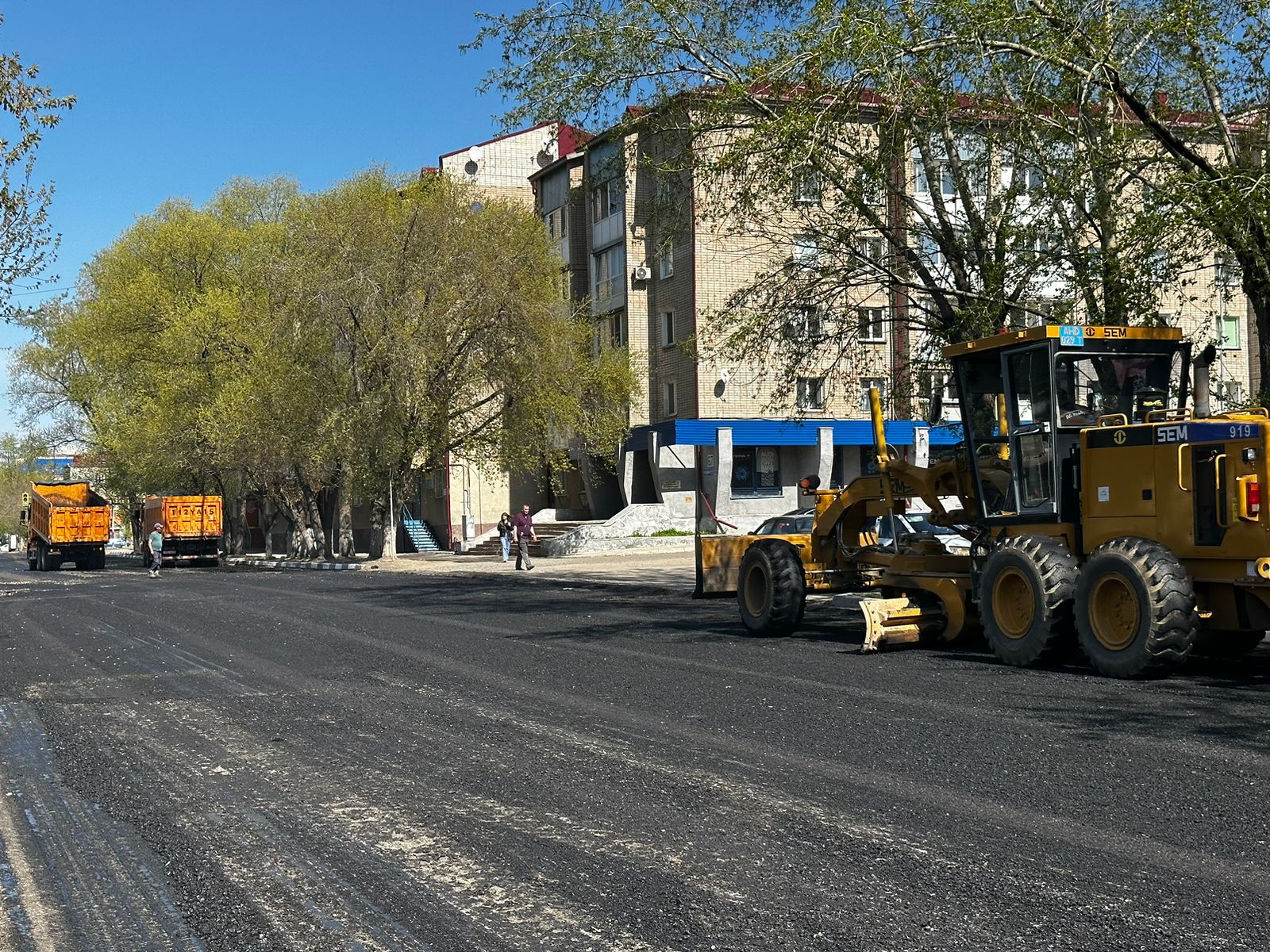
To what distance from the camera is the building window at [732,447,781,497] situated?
49781 millimetres

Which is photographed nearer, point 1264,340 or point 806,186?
point 1264,340

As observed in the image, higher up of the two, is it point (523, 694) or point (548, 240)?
point (548, 240)

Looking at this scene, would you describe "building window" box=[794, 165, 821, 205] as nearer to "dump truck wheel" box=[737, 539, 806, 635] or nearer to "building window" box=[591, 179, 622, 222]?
"dump truck wheel" box=[737, 539, 806, 635]

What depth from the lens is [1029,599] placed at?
522 inches

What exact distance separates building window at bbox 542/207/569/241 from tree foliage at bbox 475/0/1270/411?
34851 millimetres

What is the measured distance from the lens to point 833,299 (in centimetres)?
2159

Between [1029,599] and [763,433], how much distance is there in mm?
34774

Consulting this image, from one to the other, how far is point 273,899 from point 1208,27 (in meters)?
13.9

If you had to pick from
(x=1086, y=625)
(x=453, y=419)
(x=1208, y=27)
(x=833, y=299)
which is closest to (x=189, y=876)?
(x=1086, y=625)

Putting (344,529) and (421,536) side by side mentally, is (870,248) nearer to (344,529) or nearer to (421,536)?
(344,529)

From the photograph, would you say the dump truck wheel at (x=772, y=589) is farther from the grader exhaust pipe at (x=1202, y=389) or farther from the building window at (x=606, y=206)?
the building window at (x=606, y=206)

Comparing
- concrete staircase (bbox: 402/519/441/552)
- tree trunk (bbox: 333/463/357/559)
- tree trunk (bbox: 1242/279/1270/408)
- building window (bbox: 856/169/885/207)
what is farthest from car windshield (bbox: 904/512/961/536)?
concrete staircase (bbox: 402/519/441/552)

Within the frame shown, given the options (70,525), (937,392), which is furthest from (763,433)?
(937,392)

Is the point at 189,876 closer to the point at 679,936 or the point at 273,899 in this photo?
the point at 273,899
